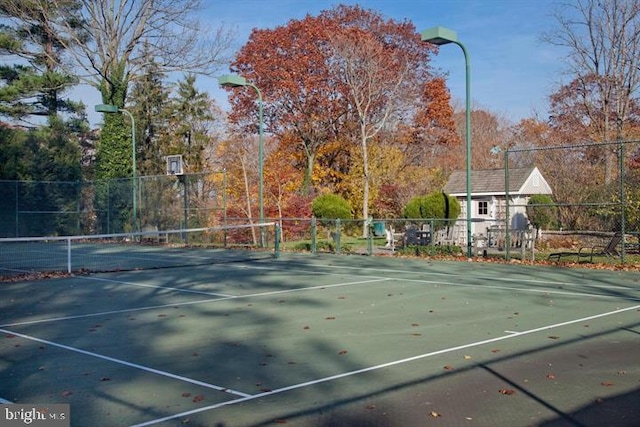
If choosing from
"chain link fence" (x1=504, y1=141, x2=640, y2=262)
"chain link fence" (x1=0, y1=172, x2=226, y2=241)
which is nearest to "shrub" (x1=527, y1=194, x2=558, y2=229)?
"chain link fence" (x1=504, y1=141, x2=640, y2=262)

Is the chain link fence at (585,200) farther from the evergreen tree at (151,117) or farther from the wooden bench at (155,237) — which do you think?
the evergreen tree at (151,117)

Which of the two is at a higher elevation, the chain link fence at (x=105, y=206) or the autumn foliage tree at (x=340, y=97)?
the autumn foliage tree at (x=340, y=97)

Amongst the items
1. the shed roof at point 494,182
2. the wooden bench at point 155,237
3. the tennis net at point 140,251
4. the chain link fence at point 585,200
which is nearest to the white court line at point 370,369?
the tennis net at point 140,251

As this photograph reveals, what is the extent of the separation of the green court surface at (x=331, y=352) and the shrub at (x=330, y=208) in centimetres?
1926

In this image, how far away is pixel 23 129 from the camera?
44.8 meters

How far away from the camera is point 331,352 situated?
28.1 feet

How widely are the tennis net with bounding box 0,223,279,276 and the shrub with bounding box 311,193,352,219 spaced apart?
3614mm

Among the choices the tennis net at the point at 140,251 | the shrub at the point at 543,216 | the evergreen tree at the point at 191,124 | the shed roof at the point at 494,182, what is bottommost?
the tennis net at the point at 140,251

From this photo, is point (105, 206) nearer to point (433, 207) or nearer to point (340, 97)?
point (340, 97)

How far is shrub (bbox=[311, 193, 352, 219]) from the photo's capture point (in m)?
35.4

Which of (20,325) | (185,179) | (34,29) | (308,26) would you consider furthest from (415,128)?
(20,325)

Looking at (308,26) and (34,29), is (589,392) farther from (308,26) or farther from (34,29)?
(34,29)

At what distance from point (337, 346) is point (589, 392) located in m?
3.42

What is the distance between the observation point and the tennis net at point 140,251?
69.6 feet
